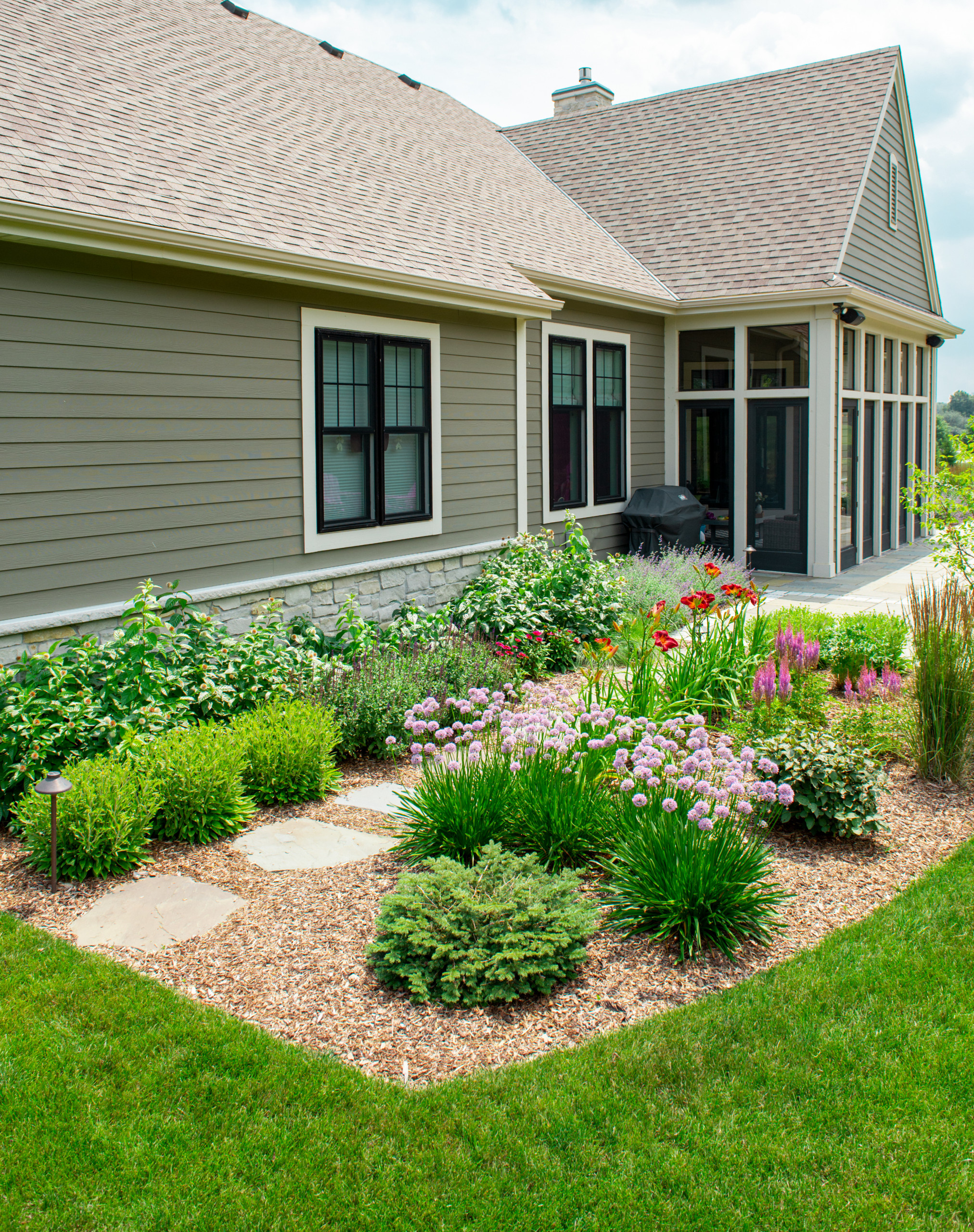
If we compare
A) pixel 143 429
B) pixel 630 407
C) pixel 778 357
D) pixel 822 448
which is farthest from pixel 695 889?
pixel 778 357

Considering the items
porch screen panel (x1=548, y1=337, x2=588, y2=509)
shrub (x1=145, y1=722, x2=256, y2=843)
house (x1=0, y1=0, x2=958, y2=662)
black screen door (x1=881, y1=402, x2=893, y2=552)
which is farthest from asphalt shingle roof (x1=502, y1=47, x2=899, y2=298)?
shrub (x1=145, y1=722, x2=256, y2=843)

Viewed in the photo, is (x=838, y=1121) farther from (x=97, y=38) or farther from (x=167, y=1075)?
(x=97, y=38)

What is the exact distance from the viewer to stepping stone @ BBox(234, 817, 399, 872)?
4.73 metres

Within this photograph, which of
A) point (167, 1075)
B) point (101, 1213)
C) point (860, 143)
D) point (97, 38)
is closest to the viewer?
point (101, 1213)

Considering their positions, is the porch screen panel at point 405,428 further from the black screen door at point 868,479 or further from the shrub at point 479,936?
the black screen door at point 868,479

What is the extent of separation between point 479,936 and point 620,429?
971 cm

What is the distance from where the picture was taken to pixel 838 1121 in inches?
112

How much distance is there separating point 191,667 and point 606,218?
1155 cm

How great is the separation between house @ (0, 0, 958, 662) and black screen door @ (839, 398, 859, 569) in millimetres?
75

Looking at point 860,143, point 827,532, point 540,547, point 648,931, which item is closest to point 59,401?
point 648,931

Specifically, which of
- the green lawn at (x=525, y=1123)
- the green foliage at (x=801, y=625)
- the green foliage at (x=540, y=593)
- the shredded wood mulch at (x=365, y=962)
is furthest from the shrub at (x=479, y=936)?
the green foliage at (x=540, y=593)

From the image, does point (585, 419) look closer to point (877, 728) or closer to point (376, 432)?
point (376, 432)

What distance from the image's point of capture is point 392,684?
21.1 feet

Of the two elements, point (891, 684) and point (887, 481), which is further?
point (887, 481)
